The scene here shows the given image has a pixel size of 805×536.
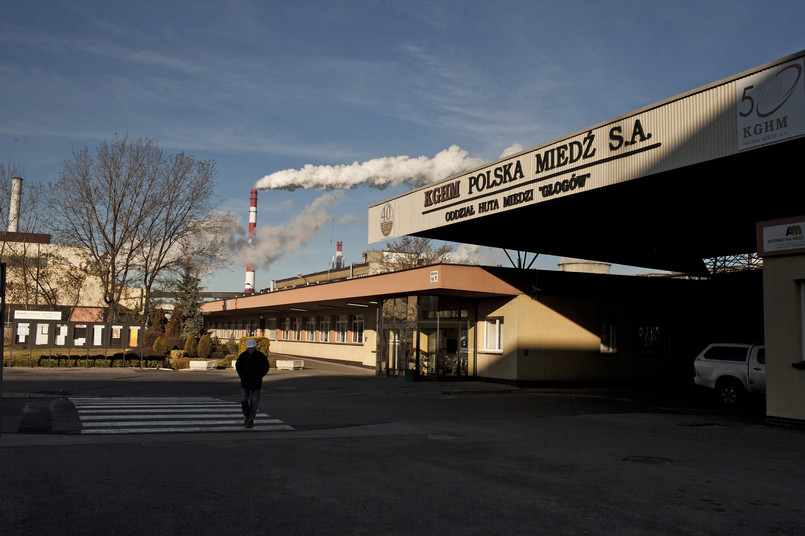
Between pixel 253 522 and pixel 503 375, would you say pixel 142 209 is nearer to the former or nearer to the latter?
pixel 503 375

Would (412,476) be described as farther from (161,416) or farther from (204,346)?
(204,346)

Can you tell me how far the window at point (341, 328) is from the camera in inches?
1673

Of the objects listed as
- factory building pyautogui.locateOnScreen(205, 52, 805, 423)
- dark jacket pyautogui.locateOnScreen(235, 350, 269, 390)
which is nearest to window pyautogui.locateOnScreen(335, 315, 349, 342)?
factory building pyautogui.locateOnScreen(205, 52, 805, 423)

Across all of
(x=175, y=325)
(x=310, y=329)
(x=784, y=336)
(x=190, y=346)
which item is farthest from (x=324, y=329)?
(x=784, y=336)

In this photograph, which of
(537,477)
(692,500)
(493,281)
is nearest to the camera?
(692,500)

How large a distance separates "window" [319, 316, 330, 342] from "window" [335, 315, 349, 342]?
1613 mm

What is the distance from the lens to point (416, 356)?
28562mm

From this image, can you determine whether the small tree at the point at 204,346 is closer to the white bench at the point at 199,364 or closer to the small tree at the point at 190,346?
the small tree at the point at 190,346

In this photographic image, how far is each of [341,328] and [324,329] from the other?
11.7 feet

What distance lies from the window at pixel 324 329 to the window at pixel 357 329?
15.5 ft

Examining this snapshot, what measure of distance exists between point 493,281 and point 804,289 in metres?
13.0

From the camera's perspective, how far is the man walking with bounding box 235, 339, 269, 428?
13703 millimetres

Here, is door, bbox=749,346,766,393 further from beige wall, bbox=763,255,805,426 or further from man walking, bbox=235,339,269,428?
man walking, bbox=235,339,269,428

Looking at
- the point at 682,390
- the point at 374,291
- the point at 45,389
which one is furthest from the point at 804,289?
the point at 45,389
